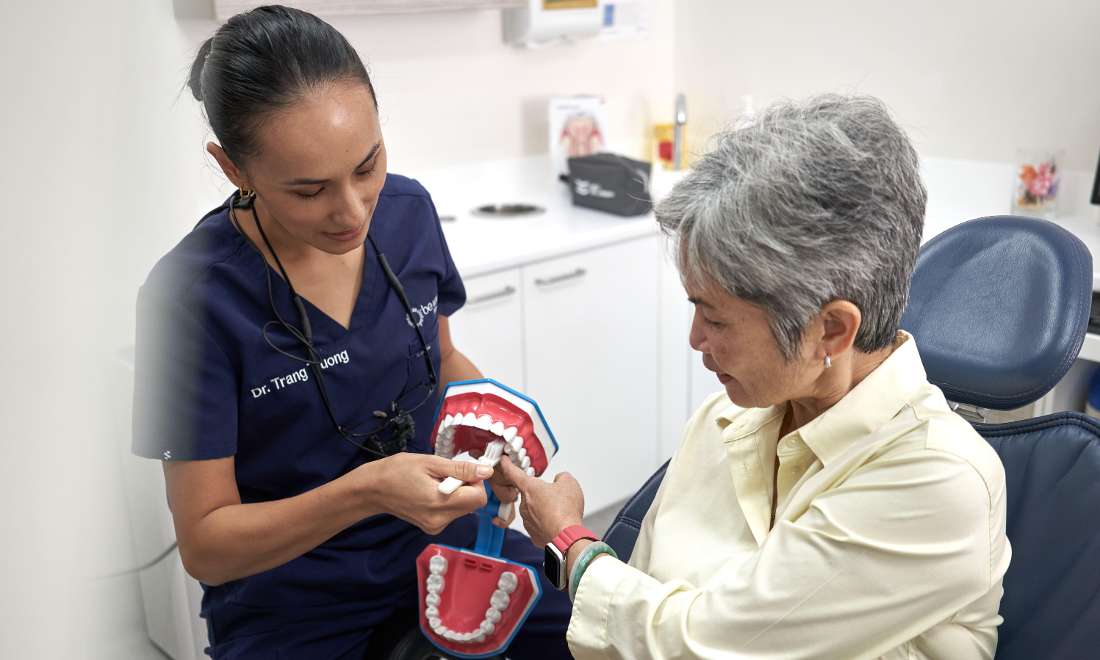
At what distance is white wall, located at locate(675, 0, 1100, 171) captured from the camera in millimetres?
2588

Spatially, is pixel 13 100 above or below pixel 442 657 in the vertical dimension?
above

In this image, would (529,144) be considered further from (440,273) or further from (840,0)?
(440,273)

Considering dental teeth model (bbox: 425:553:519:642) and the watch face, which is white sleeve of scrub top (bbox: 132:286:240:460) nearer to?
dental teeth model (bbox: 425:553:519:642)

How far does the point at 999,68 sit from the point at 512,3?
140 cm

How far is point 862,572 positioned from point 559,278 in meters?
1.77

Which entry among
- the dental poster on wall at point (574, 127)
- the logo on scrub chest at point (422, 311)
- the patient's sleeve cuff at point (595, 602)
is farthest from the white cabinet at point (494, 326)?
the patient's sleeve cuff at point (595, 602)

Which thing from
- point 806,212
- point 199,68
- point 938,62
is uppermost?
point 199,68

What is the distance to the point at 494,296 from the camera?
2.56 metres

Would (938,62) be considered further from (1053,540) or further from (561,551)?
(561,551)

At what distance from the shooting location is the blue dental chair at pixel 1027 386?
1102mm

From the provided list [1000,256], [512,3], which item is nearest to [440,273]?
[1000,256]

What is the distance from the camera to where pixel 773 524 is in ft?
3.92

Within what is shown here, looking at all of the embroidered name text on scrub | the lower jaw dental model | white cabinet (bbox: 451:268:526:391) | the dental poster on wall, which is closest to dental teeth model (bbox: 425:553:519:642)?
the lower jaw dental model

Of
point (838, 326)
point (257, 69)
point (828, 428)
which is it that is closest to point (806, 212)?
point (838, 326)
